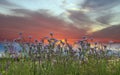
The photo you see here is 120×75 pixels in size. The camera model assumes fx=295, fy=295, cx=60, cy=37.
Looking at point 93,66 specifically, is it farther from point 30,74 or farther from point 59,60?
point 30,74

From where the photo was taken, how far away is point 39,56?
8.30m

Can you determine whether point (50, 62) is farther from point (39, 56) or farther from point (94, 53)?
point (94, 53)

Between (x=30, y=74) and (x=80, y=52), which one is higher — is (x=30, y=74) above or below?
below

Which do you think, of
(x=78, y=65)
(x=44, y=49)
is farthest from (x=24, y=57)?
(x=78, y=65)

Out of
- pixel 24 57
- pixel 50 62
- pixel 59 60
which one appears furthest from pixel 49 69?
pixel 24 57

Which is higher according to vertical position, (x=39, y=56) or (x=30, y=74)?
(x=39, y=56)

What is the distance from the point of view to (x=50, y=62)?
8562mm

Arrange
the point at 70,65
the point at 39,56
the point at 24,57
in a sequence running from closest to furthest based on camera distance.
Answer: the point at 39,56 → the point at 70,65 → the point at 24,57

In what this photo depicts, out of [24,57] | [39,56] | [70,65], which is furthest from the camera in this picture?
[24,57]

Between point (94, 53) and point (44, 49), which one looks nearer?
point (44, 49)

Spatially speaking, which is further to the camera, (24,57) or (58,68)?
(24,57)

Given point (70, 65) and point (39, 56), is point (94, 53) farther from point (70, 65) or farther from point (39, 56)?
point (39, 56)

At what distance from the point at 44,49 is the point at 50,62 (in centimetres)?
42

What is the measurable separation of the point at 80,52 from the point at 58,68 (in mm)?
832
